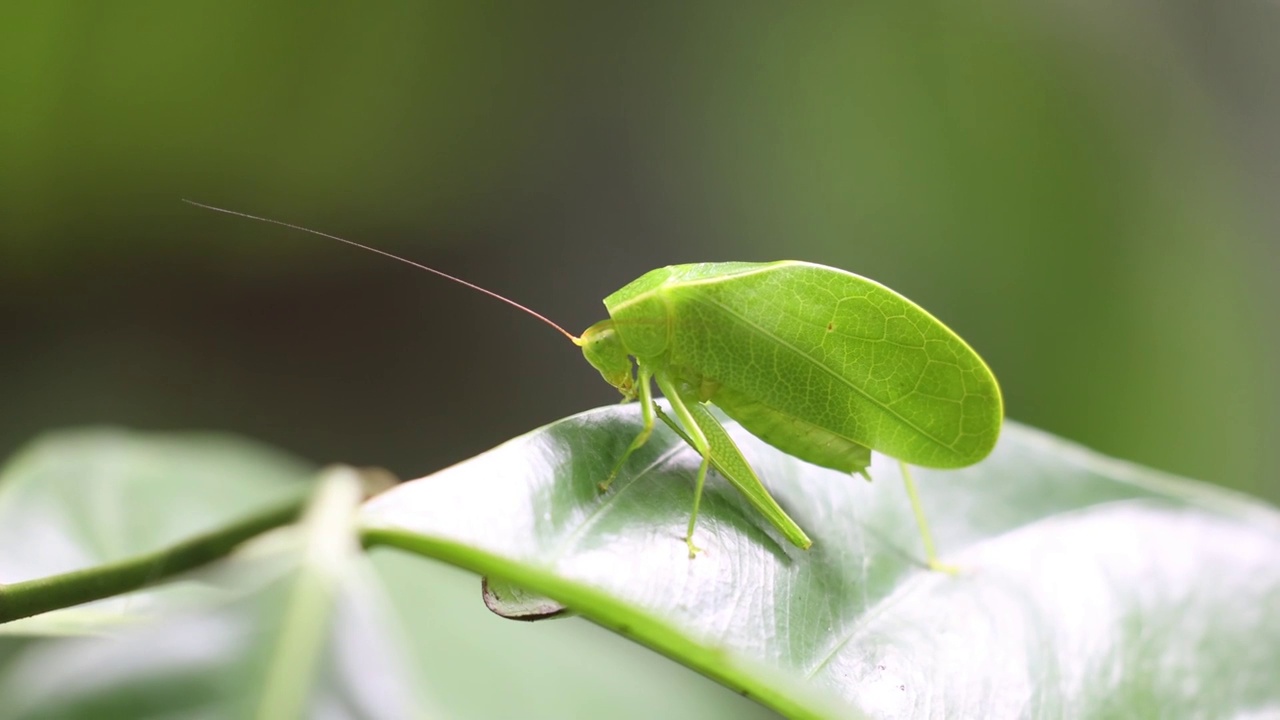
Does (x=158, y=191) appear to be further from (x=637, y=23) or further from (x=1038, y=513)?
(x=1038, y=513)

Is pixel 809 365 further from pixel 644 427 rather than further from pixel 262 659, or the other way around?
pixel 262 659

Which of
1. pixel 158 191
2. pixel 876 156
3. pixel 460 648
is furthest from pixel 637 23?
pixel 460 648

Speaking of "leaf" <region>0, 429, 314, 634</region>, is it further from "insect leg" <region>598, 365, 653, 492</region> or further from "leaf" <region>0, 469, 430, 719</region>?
"insect leg" <region>598, 365, 653, 492</region>

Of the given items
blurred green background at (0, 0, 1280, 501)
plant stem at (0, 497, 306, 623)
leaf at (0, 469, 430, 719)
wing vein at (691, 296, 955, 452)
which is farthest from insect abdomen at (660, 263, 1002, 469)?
blurred green background at (0, 0, 1280, 501)

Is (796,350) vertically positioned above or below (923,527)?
above

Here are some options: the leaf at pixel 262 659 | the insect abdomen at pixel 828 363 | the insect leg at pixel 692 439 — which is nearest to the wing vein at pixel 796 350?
the insect abdomen at pixel 828 363

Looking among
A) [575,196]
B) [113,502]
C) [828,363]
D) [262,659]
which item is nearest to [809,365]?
[828,363]

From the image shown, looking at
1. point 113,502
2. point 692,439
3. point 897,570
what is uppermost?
point 692,439

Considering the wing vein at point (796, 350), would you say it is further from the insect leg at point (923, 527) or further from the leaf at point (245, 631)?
the leaf at point (245, 631)
